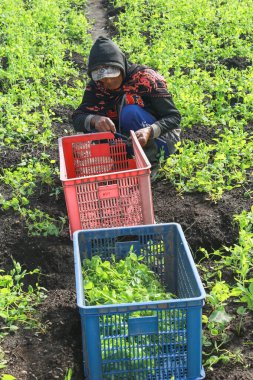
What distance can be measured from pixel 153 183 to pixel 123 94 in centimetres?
74

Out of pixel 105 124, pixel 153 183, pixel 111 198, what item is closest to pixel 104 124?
pixel 105 124

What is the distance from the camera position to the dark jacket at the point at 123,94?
456cm

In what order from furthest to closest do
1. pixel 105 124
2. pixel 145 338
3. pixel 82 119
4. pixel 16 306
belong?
pixel 82 119 < pixel 105 124 < pixel 16 306 < pixel 145 338

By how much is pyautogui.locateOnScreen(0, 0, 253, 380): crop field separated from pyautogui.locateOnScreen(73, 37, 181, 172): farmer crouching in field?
0.22m

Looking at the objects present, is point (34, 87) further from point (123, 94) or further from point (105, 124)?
point (105, 124)

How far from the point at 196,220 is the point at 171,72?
3523 millimetres

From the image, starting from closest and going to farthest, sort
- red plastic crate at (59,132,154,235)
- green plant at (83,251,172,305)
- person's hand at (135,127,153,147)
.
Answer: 1. green plant at (83,251,172,305)
2. red plastic crate at (59,132,154,235)
3. person's hand at (135,127,153,147)

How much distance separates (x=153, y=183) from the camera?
4906mm

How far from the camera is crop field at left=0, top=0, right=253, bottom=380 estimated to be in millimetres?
3137

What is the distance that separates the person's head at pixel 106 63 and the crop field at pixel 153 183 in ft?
2.49

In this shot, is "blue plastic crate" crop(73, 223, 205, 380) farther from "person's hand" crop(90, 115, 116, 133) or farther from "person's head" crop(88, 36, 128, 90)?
"person's head" crop(88, 36, 128, 90)

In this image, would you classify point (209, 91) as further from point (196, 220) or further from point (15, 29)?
point (15, 29)

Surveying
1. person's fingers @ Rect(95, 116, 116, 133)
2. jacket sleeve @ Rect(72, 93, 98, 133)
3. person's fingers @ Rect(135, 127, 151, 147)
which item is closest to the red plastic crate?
person's fingers @ Rect(135, 127, 151, 147)

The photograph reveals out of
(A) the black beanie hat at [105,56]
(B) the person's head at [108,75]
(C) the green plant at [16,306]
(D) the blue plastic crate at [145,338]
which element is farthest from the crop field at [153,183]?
(A) the black beanie hat at [105,56]
